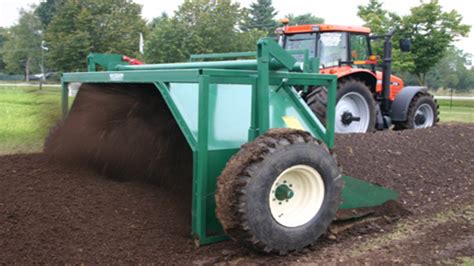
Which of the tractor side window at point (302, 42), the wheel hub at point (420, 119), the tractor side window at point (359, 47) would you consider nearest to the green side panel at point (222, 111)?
the tractor side window at point (302, 42)

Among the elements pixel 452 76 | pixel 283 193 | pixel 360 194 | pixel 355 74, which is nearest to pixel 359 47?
pixel 355 74

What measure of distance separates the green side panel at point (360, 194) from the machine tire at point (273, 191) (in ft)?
1.86

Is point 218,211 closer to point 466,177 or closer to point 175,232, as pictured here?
point 175,232

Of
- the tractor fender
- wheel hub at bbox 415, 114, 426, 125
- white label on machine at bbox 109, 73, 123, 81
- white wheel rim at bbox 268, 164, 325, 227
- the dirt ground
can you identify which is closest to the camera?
the dirt ground

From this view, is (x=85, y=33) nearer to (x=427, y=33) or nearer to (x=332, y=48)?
(x=332, y=48)

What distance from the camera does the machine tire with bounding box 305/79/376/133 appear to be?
25.1 ft

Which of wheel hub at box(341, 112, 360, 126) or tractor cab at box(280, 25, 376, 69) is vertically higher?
tractor cab at box(280, 25, 376, 69)

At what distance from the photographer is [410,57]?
2275 centimetres

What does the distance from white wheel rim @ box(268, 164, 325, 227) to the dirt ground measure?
28 cm

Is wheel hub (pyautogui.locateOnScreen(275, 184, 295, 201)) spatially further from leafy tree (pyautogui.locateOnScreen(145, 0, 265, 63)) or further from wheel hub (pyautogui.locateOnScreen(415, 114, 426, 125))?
leafy tree (pyautogui.locateOnScreen(145, 0, 265, 63))

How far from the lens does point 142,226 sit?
3979 mm

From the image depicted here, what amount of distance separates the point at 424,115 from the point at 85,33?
27.5ft

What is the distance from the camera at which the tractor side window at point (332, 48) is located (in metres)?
8.70

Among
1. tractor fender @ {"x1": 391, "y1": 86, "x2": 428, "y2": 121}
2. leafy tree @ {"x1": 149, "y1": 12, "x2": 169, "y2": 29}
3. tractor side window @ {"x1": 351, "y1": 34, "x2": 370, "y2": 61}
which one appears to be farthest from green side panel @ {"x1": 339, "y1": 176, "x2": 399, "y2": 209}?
leafy tree @ {"x1": 149, "y1": 12, "x2": 169, "y2": 29}
